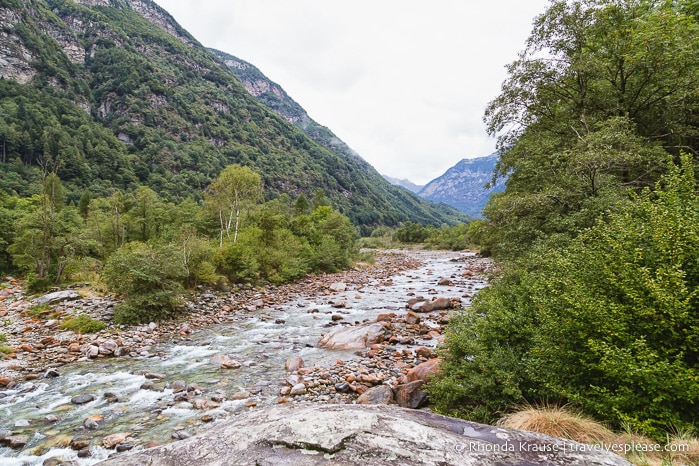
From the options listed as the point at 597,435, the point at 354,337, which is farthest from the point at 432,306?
the point at 597,435

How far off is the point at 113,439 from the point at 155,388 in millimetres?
2534

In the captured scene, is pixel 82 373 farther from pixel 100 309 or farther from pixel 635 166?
pixel 635 166

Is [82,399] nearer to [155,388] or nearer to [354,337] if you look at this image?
[155,388]

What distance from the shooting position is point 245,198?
33031 mm

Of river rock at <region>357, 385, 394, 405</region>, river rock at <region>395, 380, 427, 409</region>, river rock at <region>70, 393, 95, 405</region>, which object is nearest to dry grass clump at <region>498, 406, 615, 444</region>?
river rock at <region>395, 380, 427, 409</region>

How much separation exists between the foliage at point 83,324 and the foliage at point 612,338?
14.0 metres

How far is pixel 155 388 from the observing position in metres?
8.87

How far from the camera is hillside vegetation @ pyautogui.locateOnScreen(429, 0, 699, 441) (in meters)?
3.92

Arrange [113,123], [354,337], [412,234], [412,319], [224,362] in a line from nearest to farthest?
[224,362] → [354,337] → [412,319] → [412,234] → [113,123]

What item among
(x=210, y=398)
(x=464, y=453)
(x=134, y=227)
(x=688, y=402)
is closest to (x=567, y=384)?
(x=688, y=402)

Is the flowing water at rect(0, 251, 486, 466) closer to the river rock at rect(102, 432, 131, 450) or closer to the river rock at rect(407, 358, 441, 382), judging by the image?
the river rock at rect(102, 432, 131, 450)

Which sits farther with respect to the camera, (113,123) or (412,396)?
(113,123)

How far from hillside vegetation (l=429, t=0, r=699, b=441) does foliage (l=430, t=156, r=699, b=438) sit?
1.0 inches

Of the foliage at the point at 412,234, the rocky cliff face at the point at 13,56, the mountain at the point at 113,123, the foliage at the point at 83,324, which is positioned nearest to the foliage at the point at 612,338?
the foliage at the point at 83,324
